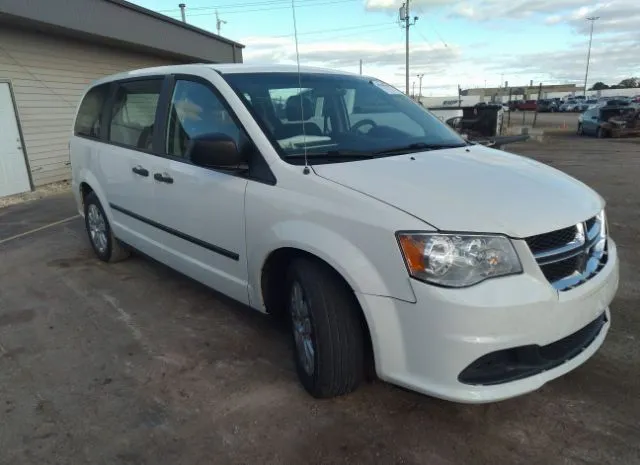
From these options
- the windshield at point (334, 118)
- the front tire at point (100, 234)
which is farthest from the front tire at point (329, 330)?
the front tire at point (100, 234)

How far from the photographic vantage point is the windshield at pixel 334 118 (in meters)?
2.97

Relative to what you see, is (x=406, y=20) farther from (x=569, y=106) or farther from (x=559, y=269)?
(x=559, y=269)

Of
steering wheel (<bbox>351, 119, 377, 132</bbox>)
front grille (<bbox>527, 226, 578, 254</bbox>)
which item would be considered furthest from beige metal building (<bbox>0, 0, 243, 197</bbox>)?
front grille (<bbox>527, 226, 578, 254</bbox>)

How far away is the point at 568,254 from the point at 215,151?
6.13 feet

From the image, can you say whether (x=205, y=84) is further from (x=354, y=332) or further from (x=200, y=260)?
(x=354, y=332)

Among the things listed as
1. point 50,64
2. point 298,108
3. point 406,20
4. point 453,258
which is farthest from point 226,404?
point 406,20

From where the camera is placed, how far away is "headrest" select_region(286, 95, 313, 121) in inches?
124

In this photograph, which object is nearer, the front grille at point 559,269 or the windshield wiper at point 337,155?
the front grille at point 559,269

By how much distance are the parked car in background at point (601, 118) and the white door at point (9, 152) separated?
22.5 meters

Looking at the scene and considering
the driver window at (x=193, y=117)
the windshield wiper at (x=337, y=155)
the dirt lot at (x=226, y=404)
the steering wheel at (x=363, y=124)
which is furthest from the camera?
the steering wheel at (x=363, y=124)

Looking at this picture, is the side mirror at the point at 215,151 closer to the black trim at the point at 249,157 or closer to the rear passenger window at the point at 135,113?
the black trim at the point at 249,157

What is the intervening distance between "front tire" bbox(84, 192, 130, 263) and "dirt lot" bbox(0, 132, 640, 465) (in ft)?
2.77

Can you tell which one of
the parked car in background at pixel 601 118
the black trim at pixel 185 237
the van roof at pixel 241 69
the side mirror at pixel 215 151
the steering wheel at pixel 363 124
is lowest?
the parked car in background at pixel 601 118

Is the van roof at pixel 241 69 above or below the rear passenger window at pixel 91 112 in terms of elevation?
above
